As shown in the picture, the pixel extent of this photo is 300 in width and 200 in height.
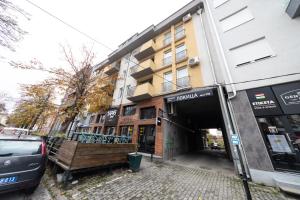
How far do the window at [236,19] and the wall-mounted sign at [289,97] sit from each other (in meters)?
5.43

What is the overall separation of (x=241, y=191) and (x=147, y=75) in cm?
1206

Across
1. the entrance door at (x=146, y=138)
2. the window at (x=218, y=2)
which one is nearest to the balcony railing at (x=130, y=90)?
the entrance door at (x=146, y=138)

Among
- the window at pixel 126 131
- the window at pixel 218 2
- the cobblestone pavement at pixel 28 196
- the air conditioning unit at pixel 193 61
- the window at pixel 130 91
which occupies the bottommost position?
the cobblestone pavement at pixel 28 196

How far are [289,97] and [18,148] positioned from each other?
36.6 ft

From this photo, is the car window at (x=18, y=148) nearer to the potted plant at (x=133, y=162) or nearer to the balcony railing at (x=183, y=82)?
the potted plant at (x=133, y=162)

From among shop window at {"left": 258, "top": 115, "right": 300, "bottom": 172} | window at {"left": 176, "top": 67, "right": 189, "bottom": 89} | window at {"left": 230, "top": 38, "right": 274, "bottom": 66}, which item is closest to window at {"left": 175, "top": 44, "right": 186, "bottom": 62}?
window at {"left": 176, "top": 67, "right": 189, "bottom": 89}

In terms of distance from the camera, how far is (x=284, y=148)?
545cm

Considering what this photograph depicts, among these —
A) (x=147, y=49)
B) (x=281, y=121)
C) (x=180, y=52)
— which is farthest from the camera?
(x=147, y=49)

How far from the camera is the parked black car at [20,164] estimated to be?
3172 millimetres

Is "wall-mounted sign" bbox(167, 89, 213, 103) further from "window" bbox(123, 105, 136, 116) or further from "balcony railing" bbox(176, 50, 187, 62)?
"window" bbox(123, 105, 136, 116)

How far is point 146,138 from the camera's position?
11.4 m

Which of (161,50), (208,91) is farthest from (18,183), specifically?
(161,50)

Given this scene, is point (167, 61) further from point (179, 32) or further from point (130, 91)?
point (130, 91)

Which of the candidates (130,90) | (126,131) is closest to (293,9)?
(130,90)
